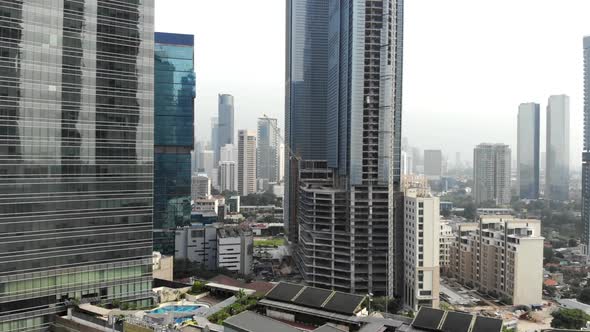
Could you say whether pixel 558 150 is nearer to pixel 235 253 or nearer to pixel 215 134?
pixel 235 253

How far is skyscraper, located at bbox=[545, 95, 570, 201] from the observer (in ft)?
285

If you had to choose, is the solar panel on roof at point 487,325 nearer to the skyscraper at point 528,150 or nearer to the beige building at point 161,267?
the beige building at point 161,267

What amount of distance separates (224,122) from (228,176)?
71.3 ft

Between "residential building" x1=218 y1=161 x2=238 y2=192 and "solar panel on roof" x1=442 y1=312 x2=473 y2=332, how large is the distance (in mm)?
88013

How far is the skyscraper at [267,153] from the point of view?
98688 millimetres

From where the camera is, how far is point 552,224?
6769 cm

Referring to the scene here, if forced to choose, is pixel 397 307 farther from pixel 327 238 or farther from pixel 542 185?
pixel 542 185

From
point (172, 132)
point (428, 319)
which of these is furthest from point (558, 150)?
→ point (428, 319)

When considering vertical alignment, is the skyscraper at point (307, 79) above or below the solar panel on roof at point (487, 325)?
above

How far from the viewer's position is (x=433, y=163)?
101062 mm

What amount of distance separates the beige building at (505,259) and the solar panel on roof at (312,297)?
2000cm

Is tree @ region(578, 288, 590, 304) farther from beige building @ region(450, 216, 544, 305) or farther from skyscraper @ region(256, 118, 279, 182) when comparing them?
skyscraper @ region(256, 118, 279, 182)

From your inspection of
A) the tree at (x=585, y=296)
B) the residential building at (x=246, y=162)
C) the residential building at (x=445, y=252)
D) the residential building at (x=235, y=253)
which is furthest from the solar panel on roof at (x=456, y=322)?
the residential building at (x=246, y=162)

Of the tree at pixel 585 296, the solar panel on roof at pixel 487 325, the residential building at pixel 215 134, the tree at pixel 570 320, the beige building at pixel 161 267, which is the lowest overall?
the tree at pixel 585 296
